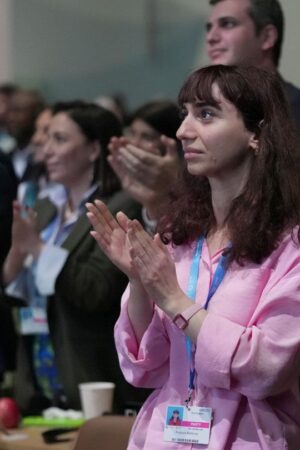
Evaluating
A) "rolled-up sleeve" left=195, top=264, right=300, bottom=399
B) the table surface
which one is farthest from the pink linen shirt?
the table surface

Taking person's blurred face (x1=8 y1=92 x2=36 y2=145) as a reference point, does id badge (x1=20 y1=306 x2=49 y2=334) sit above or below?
below

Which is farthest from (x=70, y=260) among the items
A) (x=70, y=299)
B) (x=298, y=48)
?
(x=298, y=48)

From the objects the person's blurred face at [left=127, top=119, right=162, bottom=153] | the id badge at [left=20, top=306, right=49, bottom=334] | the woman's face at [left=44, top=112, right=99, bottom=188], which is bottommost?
the id badge at [left=20, top=306, right=49, bottom=334]

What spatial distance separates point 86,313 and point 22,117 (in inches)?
104

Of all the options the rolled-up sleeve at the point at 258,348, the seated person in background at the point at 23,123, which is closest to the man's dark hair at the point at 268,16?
the rolled-up sleeve at the point at 258,348

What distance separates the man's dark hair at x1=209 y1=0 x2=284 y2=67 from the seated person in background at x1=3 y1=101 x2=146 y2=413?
79cm

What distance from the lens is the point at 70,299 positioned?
393 cm

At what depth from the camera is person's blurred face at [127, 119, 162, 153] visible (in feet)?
14.1

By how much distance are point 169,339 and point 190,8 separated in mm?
3792

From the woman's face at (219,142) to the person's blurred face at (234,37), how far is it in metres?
1.11

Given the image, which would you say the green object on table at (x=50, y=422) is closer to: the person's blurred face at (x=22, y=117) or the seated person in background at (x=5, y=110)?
the person's blurred face at (x=22, y=117)

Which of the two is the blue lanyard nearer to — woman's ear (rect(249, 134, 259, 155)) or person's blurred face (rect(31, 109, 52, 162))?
woman's ear (rect(249, 134, 259, 155))

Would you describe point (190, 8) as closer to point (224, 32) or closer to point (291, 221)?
point (224, 32)

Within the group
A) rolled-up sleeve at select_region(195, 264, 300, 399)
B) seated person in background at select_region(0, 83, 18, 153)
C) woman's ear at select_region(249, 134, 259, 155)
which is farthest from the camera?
seated person in background at select_region(0, 83, 18, 153)
